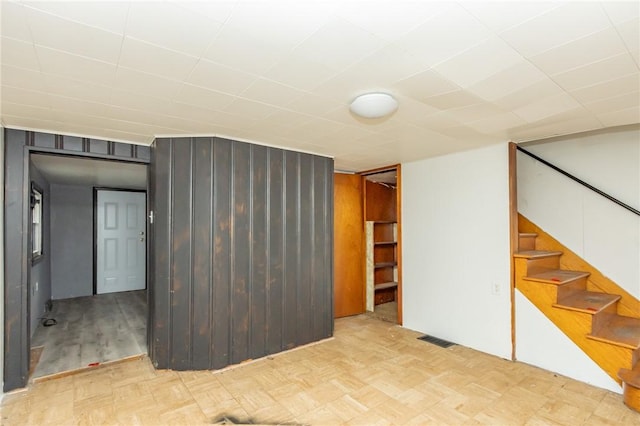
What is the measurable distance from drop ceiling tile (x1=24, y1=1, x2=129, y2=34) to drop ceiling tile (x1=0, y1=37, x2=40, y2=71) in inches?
13.9

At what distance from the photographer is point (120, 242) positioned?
20.6 feet

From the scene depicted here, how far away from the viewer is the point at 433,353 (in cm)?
340

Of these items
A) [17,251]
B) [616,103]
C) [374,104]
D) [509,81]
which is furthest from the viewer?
[17,251]

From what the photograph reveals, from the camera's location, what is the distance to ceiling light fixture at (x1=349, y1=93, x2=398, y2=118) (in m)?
2.08

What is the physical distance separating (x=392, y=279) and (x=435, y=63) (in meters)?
4.52

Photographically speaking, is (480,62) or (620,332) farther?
(620,332)

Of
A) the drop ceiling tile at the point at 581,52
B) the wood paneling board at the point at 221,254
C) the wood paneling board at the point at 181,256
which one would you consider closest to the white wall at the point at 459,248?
the drop ceiling tile at the point at 581,52

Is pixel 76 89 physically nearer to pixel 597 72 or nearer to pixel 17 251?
pixel 17 251

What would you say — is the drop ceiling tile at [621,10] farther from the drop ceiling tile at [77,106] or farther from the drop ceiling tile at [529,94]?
the drop ceiling tile at [77,106]

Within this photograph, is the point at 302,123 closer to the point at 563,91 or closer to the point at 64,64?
the point at 64,64

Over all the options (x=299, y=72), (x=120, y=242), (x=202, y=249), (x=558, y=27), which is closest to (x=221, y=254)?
(x=202, y=249)

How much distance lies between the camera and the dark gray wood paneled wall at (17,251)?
2.62 meters

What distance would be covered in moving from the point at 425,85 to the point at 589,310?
2408mm

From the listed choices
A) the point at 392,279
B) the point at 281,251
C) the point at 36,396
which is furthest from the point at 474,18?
the point at 392,279
